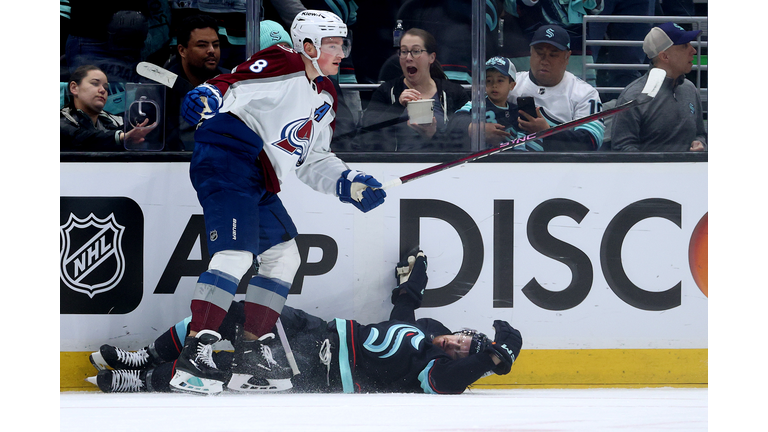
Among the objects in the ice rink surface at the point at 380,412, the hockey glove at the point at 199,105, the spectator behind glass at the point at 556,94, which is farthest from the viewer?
the spectator behind glass at the point at 556,94

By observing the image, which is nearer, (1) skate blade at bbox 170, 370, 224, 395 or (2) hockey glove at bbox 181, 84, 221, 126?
(2) hockey glove at bbox 181, 84, 221, 126

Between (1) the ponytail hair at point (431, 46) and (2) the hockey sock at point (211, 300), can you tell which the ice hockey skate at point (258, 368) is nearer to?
(2) the hockey sock at point (211, 300)

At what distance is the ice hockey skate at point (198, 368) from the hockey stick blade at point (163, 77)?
97 cm

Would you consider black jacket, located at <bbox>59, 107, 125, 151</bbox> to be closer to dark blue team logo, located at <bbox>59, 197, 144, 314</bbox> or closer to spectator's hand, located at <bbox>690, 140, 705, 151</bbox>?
dark blue team logo, located at <bbox>59, 197, 144, 314</bbox>

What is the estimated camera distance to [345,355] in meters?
2.33

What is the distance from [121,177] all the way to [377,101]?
3.35ft

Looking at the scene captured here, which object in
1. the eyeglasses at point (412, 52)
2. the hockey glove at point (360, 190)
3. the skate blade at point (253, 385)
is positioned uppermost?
the eyeglasses at point (412, 52)

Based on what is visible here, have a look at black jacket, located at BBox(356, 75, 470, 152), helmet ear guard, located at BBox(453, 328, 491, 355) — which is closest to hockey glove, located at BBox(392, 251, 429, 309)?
helmet ear guard, located at BBox(453, 328, 491, 355)

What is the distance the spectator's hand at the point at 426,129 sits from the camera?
8.50ft

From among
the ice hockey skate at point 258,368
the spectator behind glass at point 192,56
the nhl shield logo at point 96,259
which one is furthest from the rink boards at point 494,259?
the ice hockey skate at point 258,368

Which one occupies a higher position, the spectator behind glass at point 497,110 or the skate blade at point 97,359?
the spectator behind glass at point 497,110

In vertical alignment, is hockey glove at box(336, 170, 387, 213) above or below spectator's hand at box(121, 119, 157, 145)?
below

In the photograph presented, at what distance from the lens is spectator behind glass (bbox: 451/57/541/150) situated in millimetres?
2592

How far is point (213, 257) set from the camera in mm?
2164
